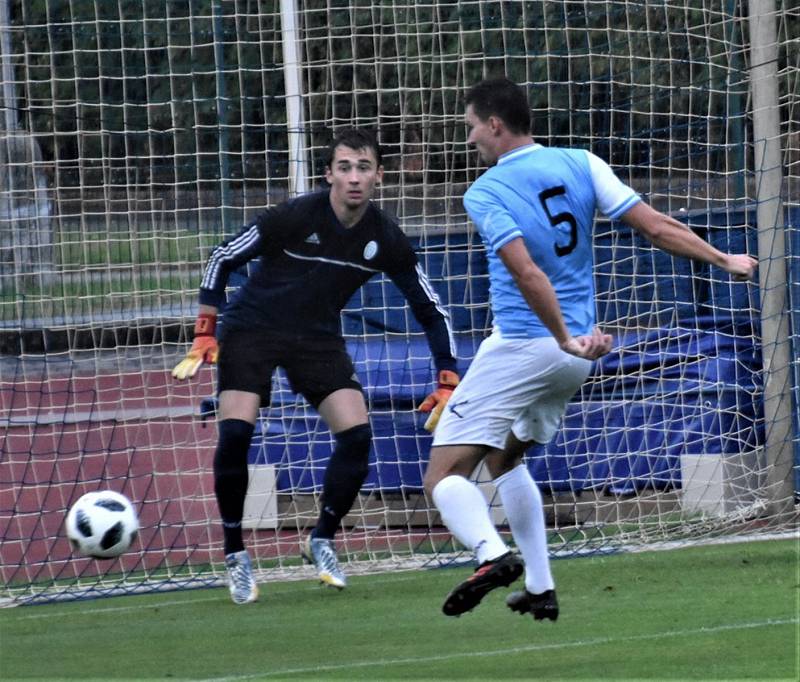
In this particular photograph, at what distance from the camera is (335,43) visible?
1019 cm

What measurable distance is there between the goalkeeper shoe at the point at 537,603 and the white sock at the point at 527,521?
4 cm

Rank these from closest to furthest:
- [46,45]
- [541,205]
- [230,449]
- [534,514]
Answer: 1. [541,205]
2. [534,514]
3. [230,449]
4. [46,45]

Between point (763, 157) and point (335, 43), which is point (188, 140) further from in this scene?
point (763, 157)

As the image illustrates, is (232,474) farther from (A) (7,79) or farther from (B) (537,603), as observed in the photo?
(A) (7,79)

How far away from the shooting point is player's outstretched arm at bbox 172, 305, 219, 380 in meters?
6.99

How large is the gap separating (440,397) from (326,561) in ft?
3.32

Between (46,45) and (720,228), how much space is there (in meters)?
4.33

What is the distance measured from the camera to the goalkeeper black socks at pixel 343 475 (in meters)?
7.63

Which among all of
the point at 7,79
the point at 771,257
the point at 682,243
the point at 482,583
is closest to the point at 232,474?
the point at 482,583

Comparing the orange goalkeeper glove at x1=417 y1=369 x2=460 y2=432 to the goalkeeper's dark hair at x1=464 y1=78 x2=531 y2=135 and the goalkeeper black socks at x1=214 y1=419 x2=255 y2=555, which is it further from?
the goalkeeper's dark hair at x1=464 y1=78 x2=531 y2=135

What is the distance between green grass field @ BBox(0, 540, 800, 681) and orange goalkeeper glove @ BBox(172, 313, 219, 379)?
3.69ft

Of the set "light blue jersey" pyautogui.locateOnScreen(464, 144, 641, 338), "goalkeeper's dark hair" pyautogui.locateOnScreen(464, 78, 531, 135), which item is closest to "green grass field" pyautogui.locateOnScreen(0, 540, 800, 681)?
"light blue jersey" pyautogui.locateOnScreen(464, 144, 641, 338)

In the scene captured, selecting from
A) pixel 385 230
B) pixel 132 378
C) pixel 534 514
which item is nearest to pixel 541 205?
pixel 534 514

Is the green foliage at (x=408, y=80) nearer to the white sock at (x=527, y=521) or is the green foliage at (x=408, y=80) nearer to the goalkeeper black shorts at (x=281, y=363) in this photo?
the goalkeeper black shorts at (x=281, y=363)
